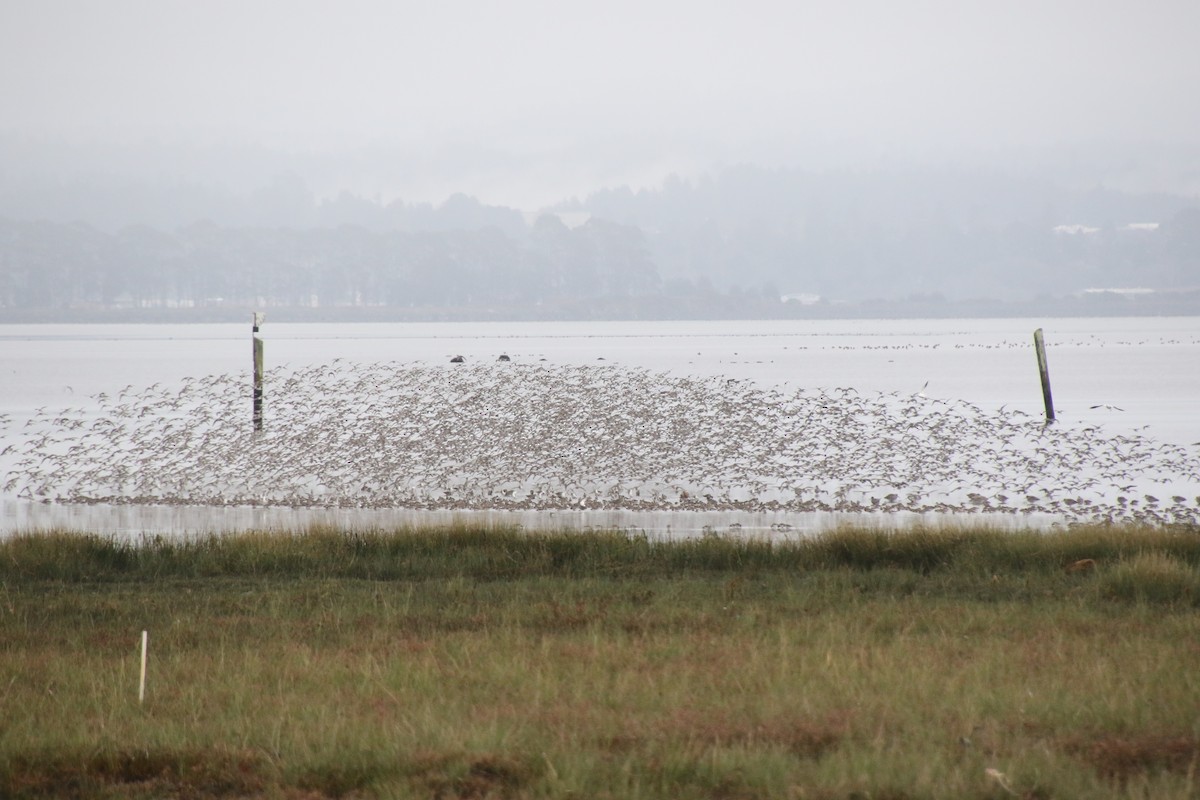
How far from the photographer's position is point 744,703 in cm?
963

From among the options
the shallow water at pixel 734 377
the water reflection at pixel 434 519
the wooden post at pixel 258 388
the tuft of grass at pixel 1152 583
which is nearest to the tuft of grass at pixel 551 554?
the tuft of grass at pixel 1152 583

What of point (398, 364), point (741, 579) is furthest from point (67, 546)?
point (398, 364)

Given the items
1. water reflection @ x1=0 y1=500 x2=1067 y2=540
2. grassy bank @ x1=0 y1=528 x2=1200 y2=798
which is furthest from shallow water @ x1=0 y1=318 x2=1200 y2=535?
grassy bank @ x1=0 y1=528 x2=1200 y2=798

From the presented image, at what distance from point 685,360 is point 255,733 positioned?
8348cm

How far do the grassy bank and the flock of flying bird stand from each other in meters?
9.74

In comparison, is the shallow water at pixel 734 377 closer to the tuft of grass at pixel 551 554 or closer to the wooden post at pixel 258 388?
the tuft of grass at pixel 551 554

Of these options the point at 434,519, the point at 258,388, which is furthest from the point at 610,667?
the point at 258,388

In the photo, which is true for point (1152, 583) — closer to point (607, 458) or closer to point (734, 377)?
point (607, 458)

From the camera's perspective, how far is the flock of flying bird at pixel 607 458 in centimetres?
2809

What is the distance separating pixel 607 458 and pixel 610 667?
883 inches

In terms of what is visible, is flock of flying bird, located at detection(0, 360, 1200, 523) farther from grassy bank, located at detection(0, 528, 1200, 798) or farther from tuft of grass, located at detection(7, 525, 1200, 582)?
grassy bank, located at detection(0, 528, 1200, 798)

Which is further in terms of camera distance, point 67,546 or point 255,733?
point 67,546

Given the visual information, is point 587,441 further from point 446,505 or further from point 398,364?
point 398,364

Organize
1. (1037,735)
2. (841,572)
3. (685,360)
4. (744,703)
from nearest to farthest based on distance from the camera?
(1037,735) → (744,703) → (841,572) → (685,360)
